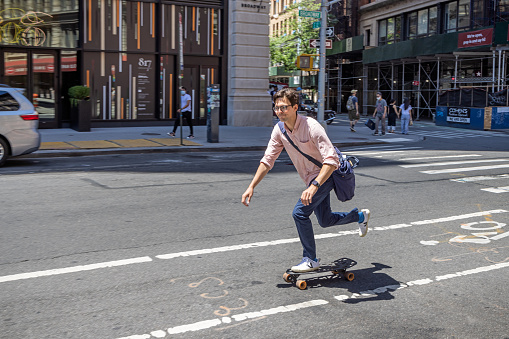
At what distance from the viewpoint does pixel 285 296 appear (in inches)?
191

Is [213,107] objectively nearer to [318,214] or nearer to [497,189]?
[497,189]

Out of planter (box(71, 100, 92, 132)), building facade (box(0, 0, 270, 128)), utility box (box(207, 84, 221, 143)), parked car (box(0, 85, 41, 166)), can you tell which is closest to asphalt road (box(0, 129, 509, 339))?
parked car (box(0, 85, 41, 166))

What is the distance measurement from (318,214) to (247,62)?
71.3 ft

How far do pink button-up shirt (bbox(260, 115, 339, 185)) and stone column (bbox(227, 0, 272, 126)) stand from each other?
21.2m

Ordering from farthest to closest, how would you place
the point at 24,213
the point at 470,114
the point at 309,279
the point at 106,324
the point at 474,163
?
1. the point at 470,114
2. the point at 474,163
3. the point at 24,213
4. the point at 309,279
5. the point at 106,324

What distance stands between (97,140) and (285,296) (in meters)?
14.7

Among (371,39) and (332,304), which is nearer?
(332,304)

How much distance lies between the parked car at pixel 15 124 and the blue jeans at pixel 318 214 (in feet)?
30.5

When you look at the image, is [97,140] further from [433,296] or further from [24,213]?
[433,296]

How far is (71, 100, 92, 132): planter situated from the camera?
2095 cm

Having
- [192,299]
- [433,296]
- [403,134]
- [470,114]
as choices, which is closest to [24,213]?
[192,299]

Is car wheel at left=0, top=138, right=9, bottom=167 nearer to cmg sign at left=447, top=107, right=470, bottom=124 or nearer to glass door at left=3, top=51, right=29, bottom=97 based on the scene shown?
glass door at left=3, top=51, right=29, bottom=97

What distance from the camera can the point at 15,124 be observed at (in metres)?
12.7

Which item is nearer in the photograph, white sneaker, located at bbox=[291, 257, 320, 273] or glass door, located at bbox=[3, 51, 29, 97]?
white sneaker, located at bbox=[291, 257, 320, 273]
